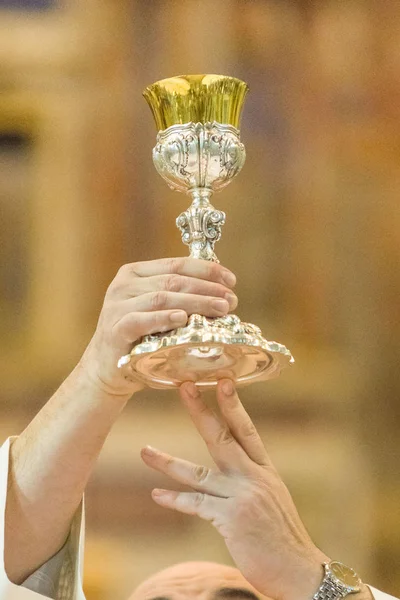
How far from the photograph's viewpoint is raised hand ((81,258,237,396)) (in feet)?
4.41

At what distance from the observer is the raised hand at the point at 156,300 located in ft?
4.41

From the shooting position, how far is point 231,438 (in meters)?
1.54

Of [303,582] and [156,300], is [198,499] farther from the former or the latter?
[156,300]

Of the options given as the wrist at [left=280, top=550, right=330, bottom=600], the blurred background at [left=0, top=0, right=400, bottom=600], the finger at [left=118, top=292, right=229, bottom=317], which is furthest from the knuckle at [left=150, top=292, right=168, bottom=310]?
the blurred background at [left=0, top=0, right=400, bottom=600]

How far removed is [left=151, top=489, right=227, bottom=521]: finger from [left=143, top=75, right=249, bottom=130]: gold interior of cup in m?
0.56

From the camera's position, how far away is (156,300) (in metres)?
1.38

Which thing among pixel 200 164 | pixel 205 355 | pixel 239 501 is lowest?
pixel 239 501

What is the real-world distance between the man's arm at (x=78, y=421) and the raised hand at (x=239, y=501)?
5.0 inches

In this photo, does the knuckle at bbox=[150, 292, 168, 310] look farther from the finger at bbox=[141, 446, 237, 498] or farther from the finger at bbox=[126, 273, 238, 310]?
the finger at bbox=[141, 446, 237, 498]

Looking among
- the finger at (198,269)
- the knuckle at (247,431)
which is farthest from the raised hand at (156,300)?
the knuckle at (247,431)

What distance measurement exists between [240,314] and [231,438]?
93cm

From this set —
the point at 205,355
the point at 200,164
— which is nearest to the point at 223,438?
the point at 205,355

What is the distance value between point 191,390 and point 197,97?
44 cm

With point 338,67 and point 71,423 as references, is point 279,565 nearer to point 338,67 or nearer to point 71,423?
point 71,423
